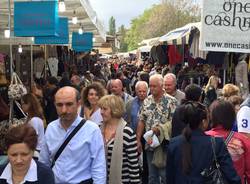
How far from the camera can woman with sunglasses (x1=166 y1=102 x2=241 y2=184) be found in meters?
4.50

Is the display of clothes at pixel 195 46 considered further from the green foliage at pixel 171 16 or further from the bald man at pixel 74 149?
the green foliage at pixel 171 16

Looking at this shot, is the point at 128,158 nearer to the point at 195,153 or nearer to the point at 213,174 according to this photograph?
the point at 195,153

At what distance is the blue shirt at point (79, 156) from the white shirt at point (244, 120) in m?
1.58

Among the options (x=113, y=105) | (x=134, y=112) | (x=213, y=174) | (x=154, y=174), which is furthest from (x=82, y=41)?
(x=213, y=174)

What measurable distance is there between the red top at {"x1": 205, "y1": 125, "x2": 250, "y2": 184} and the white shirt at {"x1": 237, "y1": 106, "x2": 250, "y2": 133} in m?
0.20

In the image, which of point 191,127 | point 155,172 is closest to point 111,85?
point 155,172

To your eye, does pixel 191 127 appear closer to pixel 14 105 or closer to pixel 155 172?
pixel 155 172

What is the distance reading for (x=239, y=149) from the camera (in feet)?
16.2

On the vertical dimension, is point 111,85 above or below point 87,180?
above

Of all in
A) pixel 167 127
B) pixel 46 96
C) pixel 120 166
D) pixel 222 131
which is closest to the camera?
pixel 222 131

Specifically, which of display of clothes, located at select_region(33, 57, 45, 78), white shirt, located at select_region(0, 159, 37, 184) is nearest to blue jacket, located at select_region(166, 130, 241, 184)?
white shirt, located at select_region(0, 159, 37, 184)

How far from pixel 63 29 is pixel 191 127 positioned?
23.7 feet

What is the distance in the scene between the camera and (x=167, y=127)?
6.86 m

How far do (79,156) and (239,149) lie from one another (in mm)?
1572
